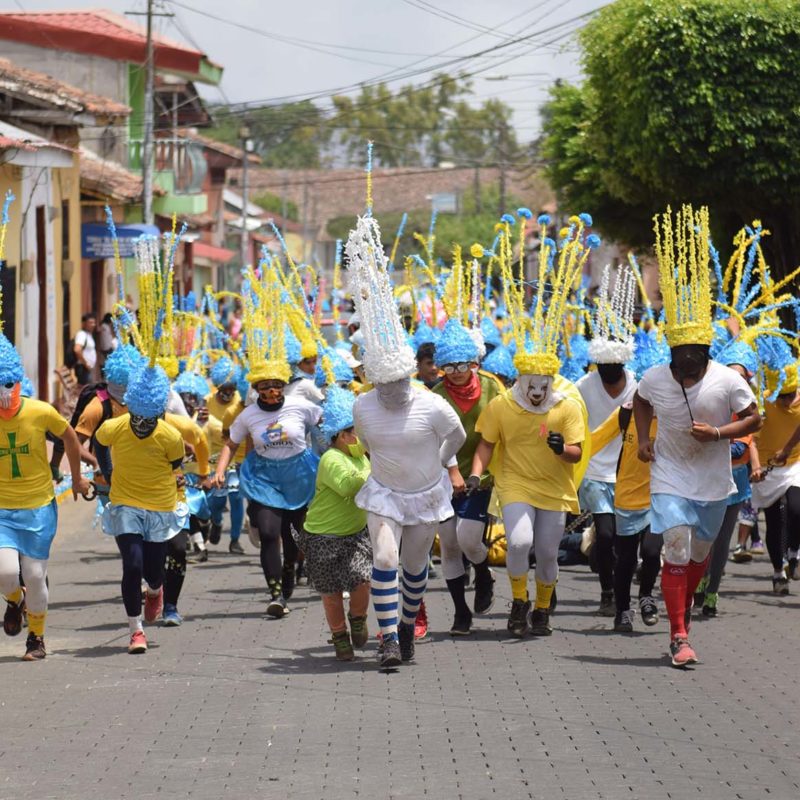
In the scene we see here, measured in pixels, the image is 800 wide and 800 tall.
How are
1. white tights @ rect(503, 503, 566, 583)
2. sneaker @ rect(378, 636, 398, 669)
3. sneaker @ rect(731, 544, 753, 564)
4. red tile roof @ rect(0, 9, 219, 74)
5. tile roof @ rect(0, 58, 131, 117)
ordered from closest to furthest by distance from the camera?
sneaker @ rect(378, 636, 398, 669), white tights @ rect(503, 503, 566, 583), sneaker @ rect(731, 544, 753, 564), tile roof @ rect(0, 58, 131, 117), red tile roof @ rect(0, 9, 219, 74)

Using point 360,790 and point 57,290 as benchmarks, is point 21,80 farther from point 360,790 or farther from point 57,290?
point 360,790

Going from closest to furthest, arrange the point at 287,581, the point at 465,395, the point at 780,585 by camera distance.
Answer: the point at 465,395, the point at 287,581, the point at 780,585

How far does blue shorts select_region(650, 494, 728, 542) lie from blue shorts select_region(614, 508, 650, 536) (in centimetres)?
100

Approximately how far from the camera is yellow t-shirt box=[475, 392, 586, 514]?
10.3 meters

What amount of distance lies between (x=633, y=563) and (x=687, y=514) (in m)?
1.12

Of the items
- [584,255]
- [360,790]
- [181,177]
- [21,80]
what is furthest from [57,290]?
[360,790]

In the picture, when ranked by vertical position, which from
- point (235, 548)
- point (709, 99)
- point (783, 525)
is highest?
point (709, 99)

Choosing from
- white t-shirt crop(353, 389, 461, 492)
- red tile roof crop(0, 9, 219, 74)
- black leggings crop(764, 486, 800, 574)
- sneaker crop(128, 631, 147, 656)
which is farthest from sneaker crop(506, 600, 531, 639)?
red tile roof crop(0, 9, 219, 74)

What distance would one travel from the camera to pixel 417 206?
101 meters

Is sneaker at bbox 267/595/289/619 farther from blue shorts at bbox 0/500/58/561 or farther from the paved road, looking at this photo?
blue shorts at bbox 0/500/58/561

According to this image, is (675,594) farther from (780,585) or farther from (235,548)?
(235,548)

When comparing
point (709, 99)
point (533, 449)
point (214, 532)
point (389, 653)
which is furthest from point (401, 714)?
point (709, 99)

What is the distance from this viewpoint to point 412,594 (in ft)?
31.8

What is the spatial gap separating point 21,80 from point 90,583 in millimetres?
13374
